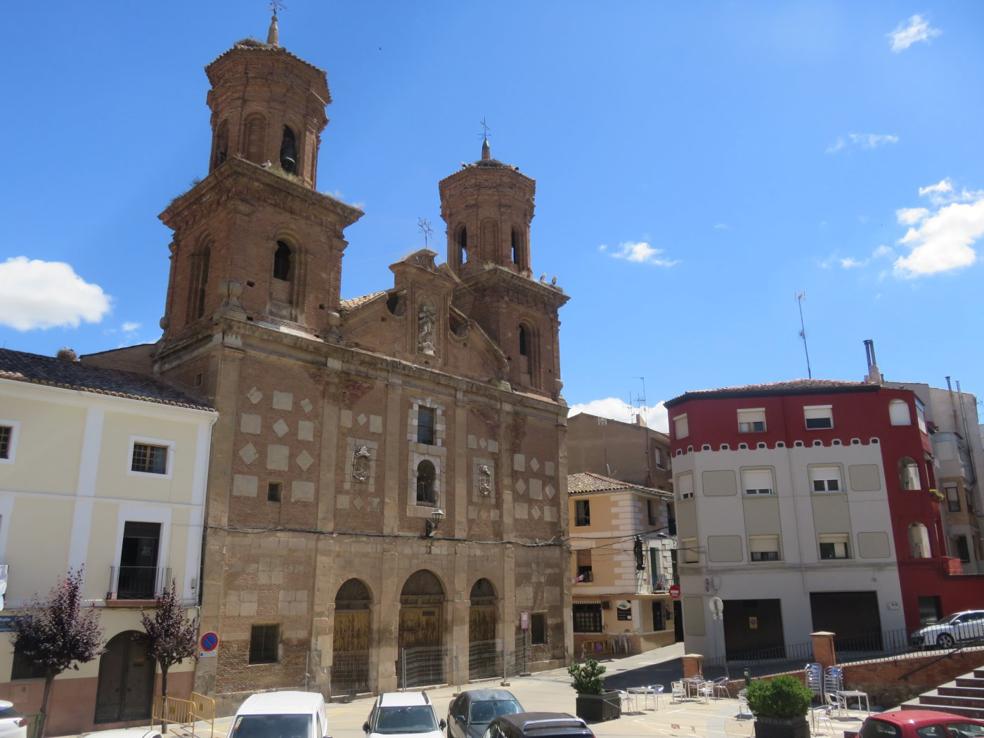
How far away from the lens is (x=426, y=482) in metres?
31.5

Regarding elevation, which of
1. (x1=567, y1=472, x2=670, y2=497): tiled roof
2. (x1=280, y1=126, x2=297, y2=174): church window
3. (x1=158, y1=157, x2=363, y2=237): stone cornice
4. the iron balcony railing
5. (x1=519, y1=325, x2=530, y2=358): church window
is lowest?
the iron balcony railing

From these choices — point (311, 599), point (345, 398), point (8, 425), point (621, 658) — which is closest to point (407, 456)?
point (345, 398)

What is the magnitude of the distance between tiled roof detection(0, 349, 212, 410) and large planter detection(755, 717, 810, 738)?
59.1ft

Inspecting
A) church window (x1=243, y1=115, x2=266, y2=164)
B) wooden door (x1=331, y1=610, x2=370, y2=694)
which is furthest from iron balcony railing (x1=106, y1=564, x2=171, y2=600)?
church window (x1=243, y1=115, x2=266, y2=164)

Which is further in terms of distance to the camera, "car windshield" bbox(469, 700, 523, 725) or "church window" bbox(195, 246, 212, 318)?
"church window" bbox(195, 246, 212, 318)

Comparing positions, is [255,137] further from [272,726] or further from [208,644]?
[272,726]

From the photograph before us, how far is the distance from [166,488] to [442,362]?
13229 millimetres

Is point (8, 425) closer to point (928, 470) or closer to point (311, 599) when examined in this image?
point (311, 599)

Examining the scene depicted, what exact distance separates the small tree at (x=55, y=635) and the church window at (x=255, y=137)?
16869 millimetres

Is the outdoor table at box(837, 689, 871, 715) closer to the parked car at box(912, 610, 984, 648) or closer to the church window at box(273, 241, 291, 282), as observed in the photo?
the parked car at box(912, 610, 984, 648)

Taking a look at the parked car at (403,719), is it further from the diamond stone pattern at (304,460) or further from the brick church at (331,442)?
the diamond stone pattern at (304,460)

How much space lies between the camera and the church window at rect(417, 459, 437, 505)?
3123 centimetres

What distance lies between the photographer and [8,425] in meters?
20.8

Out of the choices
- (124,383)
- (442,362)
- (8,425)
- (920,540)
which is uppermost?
(442,362)
